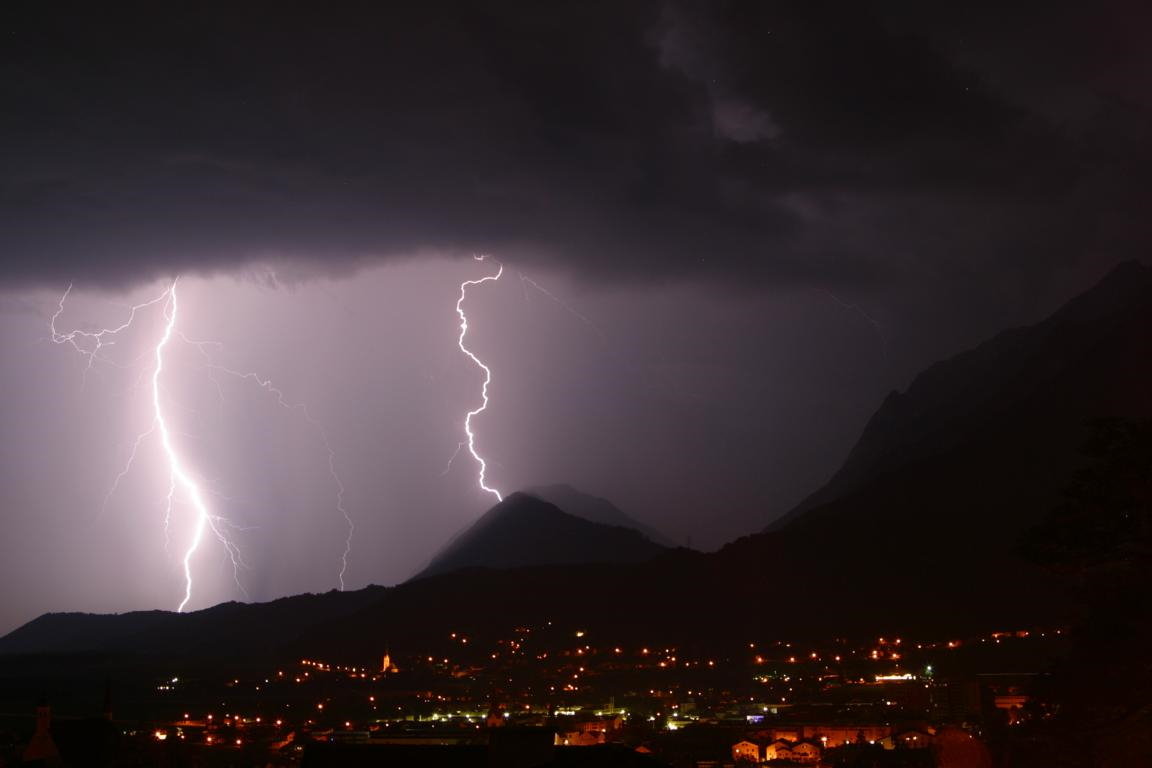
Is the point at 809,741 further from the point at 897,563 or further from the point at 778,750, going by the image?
the point at 897,563

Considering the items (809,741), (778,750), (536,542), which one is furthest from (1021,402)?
(536,542)

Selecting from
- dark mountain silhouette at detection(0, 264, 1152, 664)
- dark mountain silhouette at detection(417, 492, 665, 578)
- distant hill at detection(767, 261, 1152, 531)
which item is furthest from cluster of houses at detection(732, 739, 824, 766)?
dark mountain silhouette at detection(417, 492, 665, 578)

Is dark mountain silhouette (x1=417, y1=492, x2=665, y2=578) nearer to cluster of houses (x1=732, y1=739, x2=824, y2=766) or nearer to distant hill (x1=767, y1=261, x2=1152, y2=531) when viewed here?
distant hill (x1=767, y1=261, x2=1152, y2=531)

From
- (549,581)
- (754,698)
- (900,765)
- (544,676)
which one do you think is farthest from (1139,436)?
(549,581)

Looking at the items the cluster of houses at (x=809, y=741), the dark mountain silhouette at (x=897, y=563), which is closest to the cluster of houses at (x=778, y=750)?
the cluster of houses at (x=809, y=741)

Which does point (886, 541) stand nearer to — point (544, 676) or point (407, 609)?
point (544, 676)

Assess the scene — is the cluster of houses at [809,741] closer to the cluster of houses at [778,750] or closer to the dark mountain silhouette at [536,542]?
the cluster of houses at [778,750]
